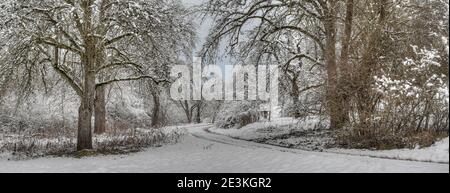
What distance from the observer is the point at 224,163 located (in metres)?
13.4

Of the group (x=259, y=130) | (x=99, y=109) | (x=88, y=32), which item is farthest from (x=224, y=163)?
(x=99, y=109)

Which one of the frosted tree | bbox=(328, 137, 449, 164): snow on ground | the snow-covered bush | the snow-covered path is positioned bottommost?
the snow-covered path

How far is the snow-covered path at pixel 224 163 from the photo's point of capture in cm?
1142

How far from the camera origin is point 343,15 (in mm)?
19047

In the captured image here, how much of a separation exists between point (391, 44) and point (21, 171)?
1143 cm

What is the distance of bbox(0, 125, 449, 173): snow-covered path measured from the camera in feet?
37.5

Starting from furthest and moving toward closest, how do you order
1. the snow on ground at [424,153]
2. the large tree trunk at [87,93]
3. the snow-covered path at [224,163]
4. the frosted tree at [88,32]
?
the large tree trunk at [87,93] → the frosted tree at [88,32] → the snow on ground at [424,153] → the snow-covered path at [224,163]

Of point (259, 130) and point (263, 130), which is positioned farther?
point (259, 130)

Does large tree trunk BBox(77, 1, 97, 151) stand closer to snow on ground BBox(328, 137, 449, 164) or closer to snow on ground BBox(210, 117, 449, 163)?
snow on ground BBox(210, 117, 449, 163)

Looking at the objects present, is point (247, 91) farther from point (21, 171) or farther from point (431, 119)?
point (21, 171)

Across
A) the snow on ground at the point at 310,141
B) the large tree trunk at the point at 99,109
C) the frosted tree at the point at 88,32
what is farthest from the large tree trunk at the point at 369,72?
the large tree trunk at the point at 99,109

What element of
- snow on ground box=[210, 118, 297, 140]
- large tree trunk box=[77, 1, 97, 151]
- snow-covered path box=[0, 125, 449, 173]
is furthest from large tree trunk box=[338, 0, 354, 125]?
large tree trunk box=[77, 1, 97, 151]

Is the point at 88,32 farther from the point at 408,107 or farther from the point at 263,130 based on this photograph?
the point at 263,130

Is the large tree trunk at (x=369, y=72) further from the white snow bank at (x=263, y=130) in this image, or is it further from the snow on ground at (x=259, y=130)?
the snow on ground at (x=259, y=130)
